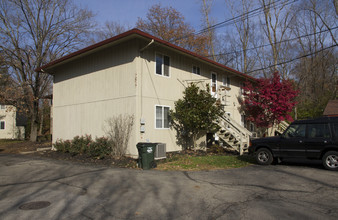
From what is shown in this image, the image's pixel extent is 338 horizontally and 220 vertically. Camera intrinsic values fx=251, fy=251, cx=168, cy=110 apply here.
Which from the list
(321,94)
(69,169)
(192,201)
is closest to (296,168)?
(192,201)

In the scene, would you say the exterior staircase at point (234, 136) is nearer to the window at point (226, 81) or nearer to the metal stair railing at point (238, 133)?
the metal stair railing at point (238, 133)

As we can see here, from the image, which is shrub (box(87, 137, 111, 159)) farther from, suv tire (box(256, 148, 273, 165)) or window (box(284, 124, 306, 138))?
window (box(284, 124, 306, 138))

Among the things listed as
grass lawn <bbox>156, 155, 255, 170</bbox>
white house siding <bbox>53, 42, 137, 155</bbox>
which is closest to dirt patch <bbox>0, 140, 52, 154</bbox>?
white house siding <bbox>53, 42, 137, 155</bbox>

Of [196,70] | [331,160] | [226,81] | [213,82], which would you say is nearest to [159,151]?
[331,160]

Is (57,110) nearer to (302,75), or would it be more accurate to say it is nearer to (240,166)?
(240,166)

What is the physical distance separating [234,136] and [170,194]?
8.64 metres

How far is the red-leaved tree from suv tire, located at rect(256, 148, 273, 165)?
8457mm

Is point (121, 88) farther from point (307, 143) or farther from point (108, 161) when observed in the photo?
point (307, 143)

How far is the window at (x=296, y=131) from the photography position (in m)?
9.35

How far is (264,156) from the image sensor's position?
10188 mm

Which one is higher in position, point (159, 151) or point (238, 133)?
point (238, 133)

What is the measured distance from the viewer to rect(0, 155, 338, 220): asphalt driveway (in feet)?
15.6

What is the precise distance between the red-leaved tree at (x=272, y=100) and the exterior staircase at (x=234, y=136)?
4.44m

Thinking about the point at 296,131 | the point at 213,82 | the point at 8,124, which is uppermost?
the point at 213,82
